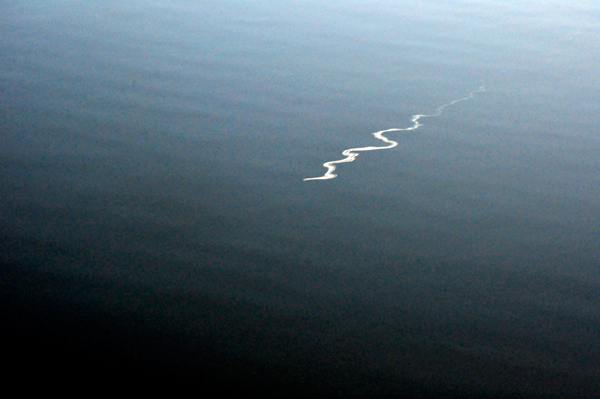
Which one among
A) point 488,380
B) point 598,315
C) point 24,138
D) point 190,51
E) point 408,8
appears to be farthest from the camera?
point 408,8

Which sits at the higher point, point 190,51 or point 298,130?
point 190,51

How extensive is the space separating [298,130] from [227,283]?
6.71 feet

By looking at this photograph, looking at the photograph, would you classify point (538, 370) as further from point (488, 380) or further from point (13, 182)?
point (13, 182)

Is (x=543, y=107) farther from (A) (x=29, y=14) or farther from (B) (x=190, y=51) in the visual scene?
(A) (x=29, y=14)

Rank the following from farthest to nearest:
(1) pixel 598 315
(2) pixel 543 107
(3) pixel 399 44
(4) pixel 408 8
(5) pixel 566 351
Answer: (4) pixel 408 8 → (3) pixel 399 44 → (2) pixel 543 107 → (1) pixel 598 315 → (5) pixel 566 351

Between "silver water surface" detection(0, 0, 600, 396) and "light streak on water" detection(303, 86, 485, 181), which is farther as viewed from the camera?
"light streak on water" detection(303, 86, 485, 181)

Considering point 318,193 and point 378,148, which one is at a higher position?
point 378,148

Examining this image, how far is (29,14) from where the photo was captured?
7.98m

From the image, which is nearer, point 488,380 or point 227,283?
point 488,380

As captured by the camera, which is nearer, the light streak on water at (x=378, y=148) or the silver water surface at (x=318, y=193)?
the silver water surface at (x=318, y=193)

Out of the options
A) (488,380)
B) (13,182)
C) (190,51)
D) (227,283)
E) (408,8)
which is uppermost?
(408,8)

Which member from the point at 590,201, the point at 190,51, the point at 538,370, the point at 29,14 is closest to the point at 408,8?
the point at 190,51

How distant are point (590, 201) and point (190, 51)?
398cm

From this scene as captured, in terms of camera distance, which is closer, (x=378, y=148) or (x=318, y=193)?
(x=318, y=193)
